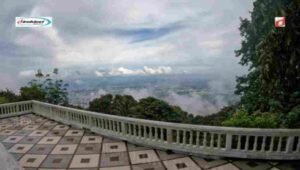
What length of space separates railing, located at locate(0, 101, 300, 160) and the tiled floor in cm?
13

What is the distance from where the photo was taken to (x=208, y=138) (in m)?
3.93

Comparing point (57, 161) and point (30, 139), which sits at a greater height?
point (30, 139)

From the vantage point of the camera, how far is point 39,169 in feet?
11.0

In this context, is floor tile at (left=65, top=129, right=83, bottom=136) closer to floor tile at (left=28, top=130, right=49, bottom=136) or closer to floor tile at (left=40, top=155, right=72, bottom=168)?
floor tile at (left=28, top=130, right=49, bottom=136)

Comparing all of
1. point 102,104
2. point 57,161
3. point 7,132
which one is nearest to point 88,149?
point 57,161

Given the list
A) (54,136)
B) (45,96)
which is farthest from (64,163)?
(45,96)

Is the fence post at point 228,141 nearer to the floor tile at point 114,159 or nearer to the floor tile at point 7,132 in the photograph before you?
the floor tile at point 114,159

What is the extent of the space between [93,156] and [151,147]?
1.08 m

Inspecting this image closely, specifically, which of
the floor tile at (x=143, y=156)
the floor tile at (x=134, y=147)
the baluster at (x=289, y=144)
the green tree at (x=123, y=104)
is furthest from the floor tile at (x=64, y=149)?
the baluster at (x=289, y=144)

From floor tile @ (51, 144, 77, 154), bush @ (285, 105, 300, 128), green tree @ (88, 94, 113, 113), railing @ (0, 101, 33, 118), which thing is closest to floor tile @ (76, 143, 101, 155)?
floor tile @ (51, 144, 77, 154)

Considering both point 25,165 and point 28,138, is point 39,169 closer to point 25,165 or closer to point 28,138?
point 25,165

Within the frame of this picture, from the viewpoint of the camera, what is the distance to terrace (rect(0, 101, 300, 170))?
10.9 ft

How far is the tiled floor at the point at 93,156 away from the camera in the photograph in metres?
3.33

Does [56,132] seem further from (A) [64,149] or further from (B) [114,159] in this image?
(B) [114,159]
